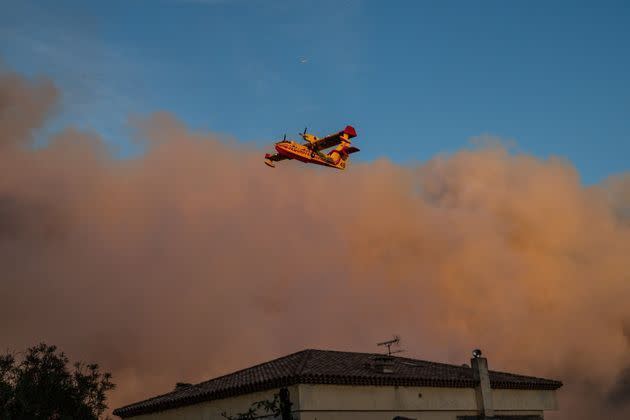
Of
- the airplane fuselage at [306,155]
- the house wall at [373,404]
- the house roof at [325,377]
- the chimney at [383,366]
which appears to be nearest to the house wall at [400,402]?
the house wall at [373,404]

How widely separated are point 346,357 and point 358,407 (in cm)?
694

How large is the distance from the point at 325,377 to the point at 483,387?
10533 millimetres

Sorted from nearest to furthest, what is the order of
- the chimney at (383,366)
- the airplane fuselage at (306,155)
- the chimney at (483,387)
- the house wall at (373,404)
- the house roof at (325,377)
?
1. the house wall at (373,404)
2. the house roof at (325,377)
3. the chimney at (383,366)
4. the chimney at (483,387)
5. the airplane fuselage at (306,155)

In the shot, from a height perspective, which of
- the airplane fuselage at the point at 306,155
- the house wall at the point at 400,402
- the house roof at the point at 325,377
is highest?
the airplane fuselage at the point at 306,155

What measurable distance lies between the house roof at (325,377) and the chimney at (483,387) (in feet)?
1.12

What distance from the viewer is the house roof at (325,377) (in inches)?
1117

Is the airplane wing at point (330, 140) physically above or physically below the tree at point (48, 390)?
above

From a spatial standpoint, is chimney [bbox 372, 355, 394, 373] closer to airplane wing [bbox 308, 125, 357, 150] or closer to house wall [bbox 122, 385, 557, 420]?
house wall [bbox 122, 385, 557, 420]

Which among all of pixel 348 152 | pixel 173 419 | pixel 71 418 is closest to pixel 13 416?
pixel 71 418

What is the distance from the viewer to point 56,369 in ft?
131

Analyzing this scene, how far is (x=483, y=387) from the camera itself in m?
34.1

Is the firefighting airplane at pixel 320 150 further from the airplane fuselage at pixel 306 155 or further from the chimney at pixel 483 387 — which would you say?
the chimney at pixel 483 387

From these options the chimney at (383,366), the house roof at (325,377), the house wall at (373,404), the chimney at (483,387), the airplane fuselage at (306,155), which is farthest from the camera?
the airplane fuselage at (306,155)

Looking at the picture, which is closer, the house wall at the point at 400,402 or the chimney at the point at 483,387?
the house wall at the point at 400,402
